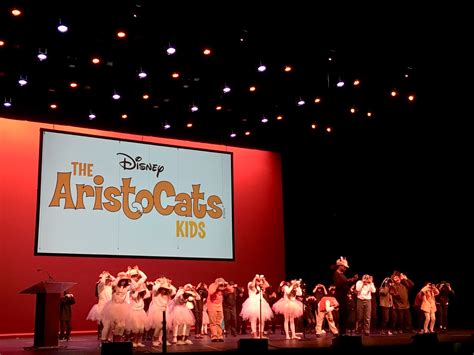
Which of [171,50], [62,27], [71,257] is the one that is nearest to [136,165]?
[71,257]

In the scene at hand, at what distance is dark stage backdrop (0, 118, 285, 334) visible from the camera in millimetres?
14906

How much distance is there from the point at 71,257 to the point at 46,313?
15.2 feet

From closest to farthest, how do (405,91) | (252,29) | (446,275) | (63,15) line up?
(63,15) → (252,29) → (405,91) → (446,275)

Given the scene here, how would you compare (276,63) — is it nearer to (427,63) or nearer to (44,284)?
(427,63)

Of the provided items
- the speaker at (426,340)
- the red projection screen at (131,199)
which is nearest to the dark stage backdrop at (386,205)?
the red projection screen at (131,199)

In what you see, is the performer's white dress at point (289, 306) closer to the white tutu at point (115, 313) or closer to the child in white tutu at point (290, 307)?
the child in white tutu at point (290, 307)

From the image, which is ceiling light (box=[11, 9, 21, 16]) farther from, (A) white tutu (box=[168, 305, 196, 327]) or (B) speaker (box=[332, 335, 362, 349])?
(B) speaker (box=[332, 335, 362, 349])

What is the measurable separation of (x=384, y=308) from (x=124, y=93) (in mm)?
8114

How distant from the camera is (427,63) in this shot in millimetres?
12859

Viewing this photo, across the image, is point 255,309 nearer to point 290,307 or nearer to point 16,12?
point 290,307

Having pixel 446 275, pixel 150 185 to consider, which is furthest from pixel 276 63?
pixel 446 275

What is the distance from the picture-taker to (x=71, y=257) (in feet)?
51.4

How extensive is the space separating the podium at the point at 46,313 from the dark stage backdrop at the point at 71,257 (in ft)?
13.1

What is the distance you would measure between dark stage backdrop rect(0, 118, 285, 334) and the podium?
399cm
